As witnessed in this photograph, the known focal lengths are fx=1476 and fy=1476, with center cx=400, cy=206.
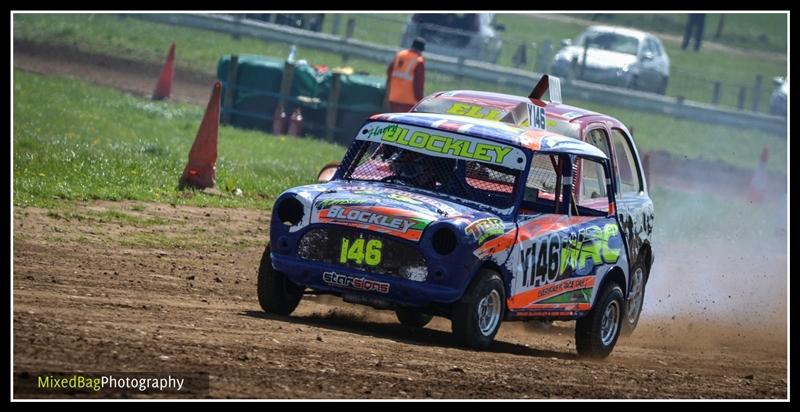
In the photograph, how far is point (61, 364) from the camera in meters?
6.69

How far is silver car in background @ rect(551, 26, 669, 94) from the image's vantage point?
1170 inches

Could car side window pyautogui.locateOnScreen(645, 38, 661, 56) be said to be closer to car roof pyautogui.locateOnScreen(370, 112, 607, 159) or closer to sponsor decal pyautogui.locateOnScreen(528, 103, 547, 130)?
sponsor decal pyautogui.locateOnScreen(528, 103, 547, 130)

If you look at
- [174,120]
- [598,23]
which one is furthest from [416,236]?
[598,23]

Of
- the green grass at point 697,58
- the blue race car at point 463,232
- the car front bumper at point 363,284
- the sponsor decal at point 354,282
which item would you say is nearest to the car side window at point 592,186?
the blue race car at point 463,232

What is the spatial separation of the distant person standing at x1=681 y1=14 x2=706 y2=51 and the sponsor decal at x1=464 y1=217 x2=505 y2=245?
1283 inches

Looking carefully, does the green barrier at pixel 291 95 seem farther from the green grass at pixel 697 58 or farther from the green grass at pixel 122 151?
the green grass at pixel 697 58

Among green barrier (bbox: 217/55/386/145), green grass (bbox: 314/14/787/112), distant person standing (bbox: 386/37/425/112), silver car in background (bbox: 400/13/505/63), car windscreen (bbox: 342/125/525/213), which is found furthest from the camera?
green grass (bbox: 314/14/787/112)

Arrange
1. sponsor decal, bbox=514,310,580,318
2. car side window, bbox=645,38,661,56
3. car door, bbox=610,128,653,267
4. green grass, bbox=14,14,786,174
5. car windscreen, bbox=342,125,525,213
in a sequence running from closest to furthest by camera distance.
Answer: sponsor decal, bbox=514,310,580,318, car windscreen, bbox=342,125,525,213, car door, bbox=610,128,653,267, green grass, bbox=14,14,786,174, car side window, bbox=645,38,661,56

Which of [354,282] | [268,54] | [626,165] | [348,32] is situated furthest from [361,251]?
[268,54]

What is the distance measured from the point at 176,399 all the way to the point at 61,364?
0.67 meters

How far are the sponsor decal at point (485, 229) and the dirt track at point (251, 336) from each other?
0.69m

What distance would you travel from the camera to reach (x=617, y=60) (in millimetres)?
30031

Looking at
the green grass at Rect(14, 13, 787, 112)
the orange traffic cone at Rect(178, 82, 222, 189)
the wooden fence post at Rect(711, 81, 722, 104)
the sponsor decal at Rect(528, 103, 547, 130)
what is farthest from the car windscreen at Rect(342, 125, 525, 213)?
the wooden fence post at Rect(711, 81, 722, 104)

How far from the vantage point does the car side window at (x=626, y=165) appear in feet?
36.7
